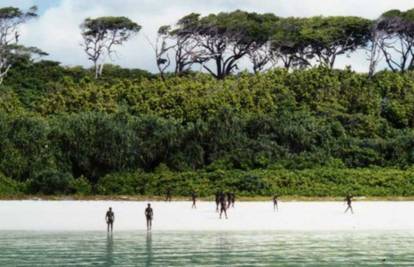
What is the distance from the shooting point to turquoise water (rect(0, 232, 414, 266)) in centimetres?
A: 2745

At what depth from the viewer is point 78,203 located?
166 ft

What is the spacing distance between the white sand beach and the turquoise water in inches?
107

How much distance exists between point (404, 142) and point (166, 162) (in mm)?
17880

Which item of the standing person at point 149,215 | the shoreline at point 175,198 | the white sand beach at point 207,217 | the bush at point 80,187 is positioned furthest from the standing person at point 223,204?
the bush at point 80,187

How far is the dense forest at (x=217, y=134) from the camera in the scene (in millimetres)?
56625

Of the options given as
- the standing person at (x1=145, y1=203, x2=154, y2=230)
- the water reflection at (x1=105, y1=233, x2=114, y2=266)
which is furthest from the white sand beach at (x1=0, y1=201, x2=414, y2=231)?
the water reflection at (x1=105, y1=233, x2=114, y2=266)

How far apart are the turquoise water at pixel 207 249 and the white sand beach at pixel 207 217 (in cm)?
272

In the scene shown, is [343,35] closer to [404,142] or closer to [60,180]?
[404,142]

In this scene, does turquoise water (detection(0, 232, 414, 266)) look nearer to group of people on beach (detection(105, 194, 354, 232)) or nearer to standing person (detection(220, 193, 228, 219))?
group of people on beach (detection(105, 194, 354, 232))

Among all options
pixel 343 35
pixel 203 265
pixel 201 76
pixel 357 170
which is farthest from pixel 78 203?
pixel 343 35

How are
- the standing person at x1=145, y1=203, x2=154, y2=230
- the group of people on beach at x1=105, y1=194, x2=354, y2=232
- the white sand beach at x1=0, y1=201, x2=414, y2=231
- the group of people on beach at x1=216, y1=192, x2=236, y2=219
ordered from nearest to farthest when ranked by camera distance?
the group of people on beach at x1=105, y1=194, x2=354, y2=232 < the standing person at x1=145, y1=203, x2=154, y2=230 < the white sand beach at x1=0, y1=201, x2=414, y2=231 < the group of people on beach at x1=216, y1=192, x2=236, y2=219

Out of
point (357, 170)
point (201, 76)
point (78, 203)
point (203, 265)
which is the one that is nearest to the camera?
point (203, 265)

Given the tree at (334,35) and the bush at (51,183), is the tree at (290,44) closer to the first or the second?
the tree at (334,35)

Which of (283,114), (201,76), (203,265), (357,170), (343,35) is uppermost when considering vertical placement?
(343,35)
